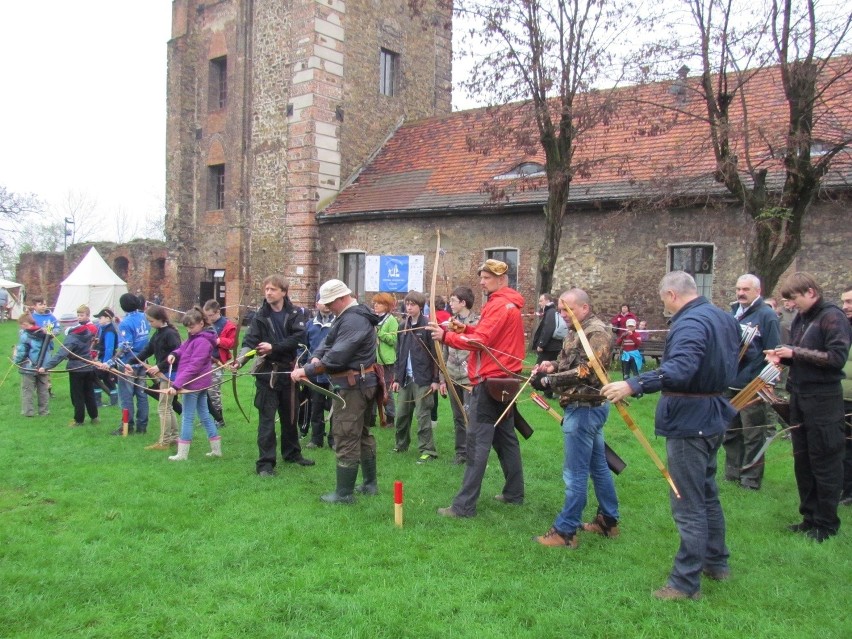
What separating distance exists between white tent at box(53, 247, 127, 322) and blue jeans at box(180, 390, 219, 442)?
753 inches

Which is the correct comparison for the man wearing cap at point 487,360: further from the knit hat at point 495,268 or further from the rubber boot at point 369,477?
the rubber boot at point 369,477

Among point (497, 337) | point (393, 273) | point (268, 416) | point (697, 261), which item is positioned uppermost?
point (697, 261)

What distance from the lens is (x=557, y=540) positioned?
5141 millimetres

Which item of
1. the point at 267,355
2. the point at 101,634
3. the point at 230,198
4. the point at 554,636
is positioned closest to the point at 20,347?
the point at 267,355

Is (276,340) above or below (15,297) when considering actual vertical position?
above

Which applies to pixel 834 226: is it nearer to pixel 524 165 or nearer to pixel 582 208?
pixel 582 208

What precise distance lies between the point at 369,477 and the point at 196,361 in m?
2.59

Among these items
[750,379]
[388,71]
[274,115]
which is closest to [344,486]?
[750,379]

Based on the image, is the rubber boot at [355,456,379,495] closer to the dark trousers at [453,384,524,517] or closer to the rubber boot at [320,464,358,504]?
the rubber boot at [320,464,358,504]

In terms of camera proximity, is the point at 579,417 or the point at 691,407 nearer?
the point at 691,407

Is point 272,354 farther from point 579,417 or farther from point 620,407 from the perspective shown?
point 620,407

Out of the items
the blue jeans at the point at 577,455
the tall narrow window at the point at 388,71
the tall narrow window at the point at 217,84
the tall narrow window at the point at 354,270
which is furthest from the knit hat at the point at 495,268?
the tall narrow window at the point at 217,84

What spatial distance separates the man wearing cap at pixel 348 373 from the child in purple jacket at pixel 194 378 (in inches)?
83.4

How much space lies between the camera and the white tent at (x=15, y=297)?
33625mm
